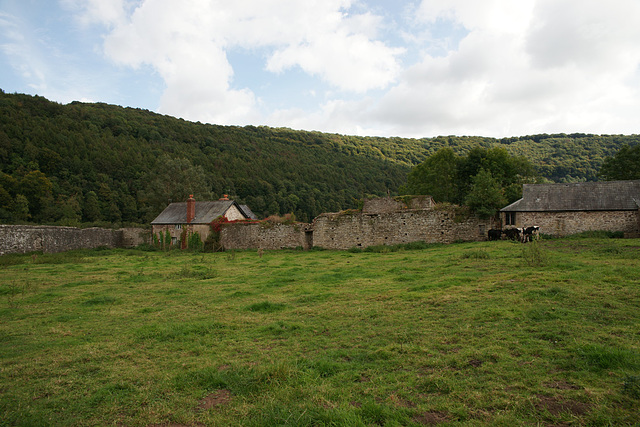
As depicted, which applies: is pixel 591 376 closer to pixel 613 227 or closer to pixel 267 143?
pixel 613 227

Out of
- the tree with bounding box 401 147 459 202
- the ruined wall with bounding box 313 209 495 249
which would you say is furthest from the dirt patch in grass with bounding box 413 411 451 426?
the tree with bounding box 401 147 459 202

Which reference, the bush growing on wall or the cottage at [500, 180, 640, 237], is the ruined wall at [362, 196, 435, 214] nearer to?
the cottage at [500, 180, 640, 237]

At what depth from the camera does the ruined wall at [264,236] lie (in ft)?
86.6

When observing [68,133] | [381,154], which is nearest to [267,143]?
[381,154]

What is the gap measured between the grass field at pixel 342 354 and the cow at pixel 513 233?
374 inches

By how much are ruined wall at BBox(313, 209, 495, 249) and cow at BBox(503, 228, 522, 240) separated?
1043 millimetres

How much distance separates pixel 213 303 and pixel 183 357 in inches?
147

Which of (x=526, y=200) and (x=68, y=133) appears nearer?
(x=526, y=200)

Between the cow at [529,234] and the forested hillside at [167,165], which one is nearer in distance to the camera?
the cow at [529,234]

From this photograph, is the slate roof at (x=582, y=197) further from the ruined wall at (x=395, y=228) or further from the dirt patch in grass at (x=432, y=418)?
the dirt patch in grass at (x=432, y=418)

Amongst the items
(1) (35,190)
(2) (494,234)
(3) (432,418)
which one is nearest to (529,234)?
(2) (494,234)

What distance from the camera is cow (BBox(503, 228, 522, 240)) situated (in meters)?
19.5

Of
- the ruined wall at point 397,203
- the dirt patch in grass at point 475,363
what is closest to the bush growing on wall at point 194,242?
the ruined wall at point 397,203

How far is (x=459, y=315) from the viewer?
6535 millimetres
